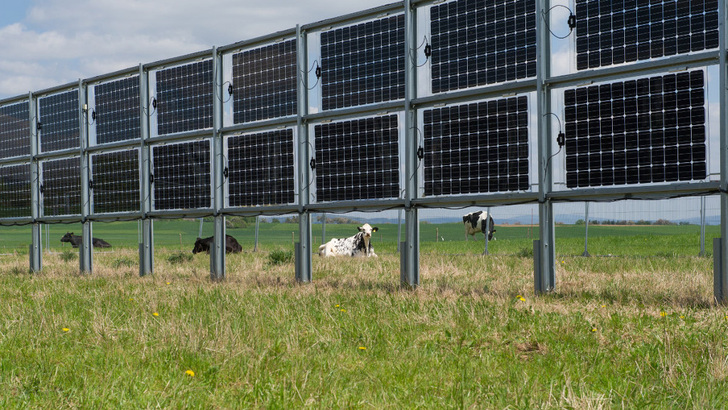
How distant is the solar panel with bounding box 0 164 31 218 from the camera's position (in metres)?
19.0

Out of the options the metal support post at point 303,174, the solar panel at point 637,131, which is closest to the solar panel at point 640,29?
the solar panel at point 637,131

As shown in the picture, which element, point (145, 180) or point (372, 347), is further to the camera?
point (145, 180)

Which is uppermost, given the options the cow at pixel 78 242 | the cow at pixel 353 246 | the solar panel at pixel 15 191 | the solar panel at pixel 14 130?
the solar panel at pixel 14 130

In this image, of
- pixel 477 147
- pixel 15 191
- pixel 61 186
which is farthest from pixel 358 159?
pixel 15 191

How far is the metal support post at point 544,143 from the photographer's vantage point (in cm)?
1038

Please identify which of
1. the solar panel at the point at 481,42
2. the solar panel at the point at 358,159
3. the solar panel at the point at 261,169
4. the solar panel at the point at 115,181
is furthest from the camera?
the solar panel at the point at 115,181

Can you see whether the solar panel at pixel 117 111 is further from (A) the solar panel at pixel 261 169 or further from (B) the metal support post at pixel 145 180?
(A) the solar panel at pixel 261 169

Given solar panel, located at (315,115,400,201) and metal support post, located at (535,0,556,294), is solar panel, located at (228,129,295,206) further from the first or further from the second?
metal support post, located at (535,0,556,294)

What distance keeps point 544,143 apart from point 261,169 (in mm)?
5943

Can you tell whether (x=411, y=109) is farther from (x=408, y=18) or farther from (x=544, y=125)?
(x=544, y=125)

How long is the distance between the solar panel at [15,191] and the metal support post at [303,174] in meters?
9.79

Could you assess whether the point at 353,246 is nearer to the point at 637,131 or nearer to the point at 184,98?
the point at 184,98

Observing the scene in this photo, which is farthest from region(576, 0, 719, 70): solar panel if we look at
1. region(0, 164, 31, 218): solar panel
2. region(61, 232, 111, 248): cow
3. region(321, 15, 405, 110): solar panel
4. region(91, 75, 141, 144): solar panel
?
region(61, 232, 111, 248): cow

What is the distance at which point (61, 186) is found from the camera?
710 inches
